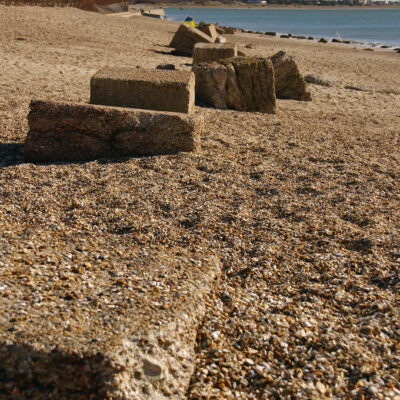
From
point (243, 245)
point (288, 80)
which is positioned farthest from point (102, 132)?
point (288, 80)

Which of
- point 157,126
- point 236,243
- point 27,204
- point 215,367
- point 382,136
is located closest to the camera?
point 215,367

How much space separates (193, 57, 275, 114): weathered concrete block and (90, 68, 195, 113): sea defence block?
1802 millimetres

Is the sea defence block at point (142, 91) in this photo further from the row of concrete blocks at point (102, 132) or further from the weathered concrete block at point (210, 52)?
the weathered concrete block at point (210, 52)

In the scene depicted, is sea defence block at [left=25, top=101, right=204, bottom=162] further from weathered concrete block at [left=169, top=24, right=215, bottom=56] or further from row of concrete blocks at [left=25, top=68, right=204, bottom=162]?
weathered concrete block at [left=169, top=24, right=215, bottom=56]

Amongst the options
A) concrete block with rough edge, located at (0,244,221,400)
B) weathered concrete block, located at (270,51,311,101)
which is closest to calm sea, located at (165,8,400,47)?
weathered concrete block, located at (270,51,311,101)

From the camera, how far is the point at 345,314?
2.64 meters

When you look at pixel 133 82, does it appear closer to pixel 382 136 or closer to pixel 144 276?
pixel 144 276

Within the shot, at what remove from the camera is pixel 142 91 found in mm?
5094

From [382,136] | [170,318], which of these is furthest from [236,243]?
[382,136]

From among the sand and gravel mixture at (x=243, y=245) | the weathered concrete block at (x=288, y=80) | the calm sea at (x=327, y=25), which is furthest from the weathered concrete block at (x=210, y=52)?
the calm sea at (x=327, y=25)

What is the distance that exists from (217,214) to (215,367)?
1548mm

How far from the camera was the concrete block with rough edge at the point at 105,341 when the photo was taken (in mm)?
1927

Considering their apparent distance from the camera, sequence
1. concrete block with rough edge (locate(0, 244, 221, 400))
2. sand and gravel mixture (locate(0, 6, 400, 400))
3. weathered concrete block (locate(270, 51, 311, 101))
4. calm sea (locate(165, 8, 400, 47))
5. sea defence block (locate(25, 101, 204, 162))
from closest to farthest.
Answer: concrete block with rough edge (locate(0, 244, 221, 400))
sand and gravel mixture (locate(0, 6, 400, 400))
sea defence block (locate(25, 101, 204, 162))
weathered concrete block (locate(270, 51, 311, 101))
calm sea (locate(165, 8, 400, 47))

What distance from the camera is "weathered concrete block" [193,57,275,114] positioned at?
22.7ft
